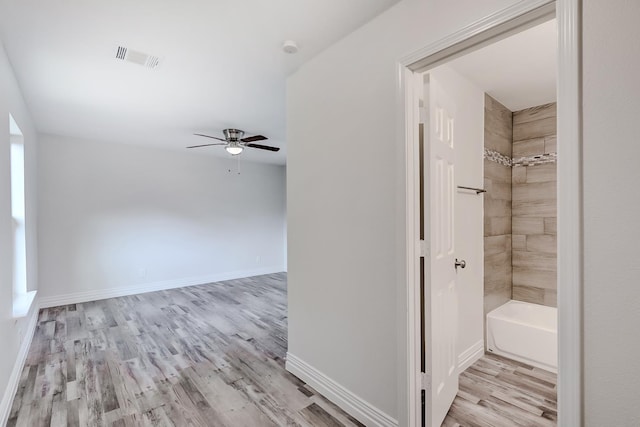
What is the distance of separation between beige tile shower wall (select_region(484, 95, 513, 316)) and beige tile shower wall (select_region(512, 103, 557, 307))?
0.09 metres

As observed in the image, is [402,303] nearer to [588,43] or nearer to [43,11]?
[588,43]

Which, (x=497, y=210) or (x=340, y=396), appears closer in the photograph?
(x=340, y=396)

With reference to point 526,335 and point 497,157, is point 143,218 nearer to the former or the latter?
point 497,157

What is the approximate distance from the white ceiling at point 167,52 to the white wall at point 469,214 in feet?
3.99

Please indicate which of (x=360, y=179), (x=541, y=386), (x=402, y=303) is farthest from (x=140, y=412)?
(x=541, y=386)

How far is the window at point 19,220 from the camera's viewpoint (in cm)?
305

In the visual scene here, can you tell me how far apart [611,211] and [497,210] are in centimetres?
232

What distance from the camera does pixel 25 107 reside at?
3225mm

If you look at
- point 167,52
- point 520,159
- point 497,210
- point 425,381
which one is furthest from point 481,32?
point 520,159

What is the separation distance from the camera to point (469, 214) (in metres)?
2.66

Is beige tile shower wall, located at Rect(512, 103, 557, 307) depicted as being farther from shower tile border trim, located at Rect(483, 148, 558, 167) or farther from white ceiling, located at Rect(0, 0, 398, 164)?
white ceiling, located at Rect(0, 0, 398, 164)

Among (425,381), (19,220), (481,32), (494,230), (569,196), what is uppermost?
(481,32)

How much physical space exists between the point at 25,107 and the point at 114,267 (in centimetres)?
271

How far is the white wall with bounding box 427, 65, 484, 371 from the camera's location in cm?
250
